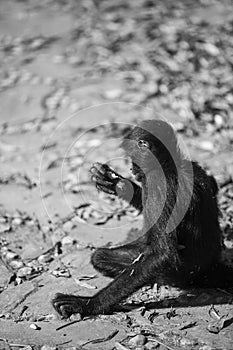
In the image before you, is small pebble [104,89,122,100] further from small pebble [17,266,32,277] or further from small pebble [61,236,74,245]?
small pebble [17,266,32,277]

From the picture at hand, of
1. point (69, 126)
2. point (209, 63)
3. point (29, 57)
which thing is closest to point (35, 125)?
point (69, 126)

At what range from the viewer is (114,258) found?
7.13m

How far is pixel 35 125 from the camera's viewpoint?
10.4 m

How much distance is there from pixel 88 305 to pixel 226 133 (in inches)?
176

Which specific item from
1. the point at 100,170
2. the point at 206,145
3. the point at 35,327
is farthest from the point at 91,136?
the point at 35,327

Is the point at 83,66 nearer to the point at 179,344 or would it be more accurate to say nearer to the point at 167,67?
the point at 167,67

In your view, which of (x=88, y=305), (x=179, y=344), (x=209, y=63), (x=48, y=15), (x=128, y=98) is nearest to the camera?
(x=179, y=344)

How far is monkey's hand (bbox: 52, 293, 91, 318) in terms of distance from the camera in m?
6.27

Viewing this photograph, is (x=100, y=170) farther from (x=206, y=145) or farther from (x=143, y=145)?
(x=206, y=145)

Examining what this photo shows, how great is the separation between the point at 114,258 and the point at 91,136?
325cm

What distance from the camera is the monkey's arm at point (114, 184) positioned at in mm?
6688

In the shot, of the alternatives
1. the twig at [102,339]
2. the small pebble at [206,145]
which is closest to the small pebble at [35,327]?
the twig at [102,339]

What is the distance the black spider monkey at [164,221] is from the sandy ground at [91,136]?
0.20m

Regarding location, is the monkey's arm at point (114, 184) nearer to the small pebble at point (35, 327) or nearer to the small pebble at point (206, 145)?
the small pebble at point (35, 327)
